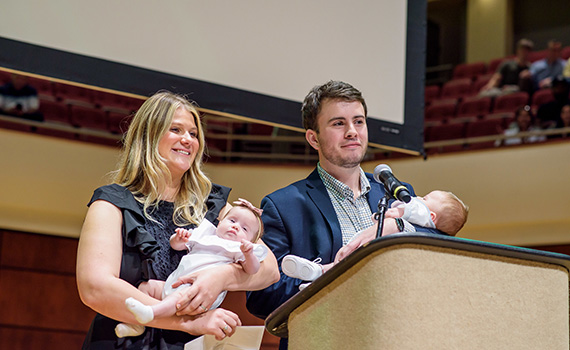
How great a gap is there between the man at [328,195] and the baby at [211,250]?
246 millimetres

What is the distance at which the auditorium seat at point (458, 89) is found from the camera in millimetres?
7676

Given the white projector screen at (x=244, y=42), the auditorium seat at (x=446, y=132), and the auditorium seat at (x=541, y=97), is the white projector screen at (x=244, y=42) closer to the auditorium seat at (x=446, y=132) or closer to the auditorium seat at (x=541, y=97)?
the auditorium seat at (x=446, y=132)

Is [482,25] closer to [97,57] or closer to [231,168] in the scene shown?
[231,168]

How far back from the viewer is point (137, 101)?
600 cm

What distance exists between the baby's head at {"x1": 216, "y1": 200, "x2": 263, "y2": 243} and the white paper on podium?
236 millimetres

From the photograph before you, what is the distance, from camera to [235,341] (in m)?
1.62

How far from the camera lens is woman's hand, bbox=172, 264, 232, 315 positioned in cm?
155

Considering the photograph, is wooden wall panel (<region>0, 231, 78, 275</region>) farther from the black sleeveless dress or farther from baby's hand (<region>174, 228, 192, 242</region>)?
baby's hand (<region>174, 228, 192, 242</region>)

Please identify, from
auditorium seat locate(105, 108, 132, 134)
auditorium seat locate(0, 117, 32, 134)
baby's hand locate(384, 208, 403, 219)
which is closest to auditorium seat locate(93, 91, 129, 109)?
auditorium seat locate(105, 108, 132, 134)

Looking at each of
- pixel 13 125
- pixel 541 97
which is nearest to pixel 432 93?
pixel 541 97

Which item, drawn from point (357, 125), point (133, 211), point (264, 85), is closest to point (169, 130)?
point (133, 211)

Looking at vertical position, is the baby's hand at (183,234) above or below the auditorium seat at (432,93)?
below

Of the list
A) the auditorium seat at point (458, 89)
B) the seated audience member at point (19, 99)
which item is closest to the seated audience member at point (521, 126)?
the auditorium seat at point (458, 89)

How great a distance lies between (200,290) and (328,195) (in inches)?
26.6
